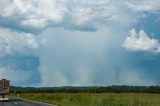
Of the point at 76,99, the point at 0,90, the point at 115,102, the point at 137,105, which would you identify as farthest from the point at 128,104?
the point at 0,90

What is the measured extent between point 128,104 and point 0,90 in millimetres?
20764

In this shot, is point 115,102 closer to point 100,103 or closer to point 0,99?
point 100,103

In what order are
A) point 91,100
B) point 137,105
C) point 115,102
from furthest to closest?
1. point 91,100
2. point 115,102
3. point 137,105

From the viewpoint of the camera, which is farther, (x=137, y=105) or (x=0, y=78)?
(x=0, y=78)

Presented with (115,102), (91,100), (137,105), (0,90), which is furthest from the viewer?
(0,90)

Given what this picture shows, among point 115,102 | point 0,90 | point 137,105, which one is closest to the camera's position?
point 137,105

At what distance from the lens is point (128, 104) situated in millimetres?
38375

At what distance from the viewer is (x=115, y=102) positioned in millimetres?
43531

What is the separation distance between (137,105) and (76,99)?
18.1 meters

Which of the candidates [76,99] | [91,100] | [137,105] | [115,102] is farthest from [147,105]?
[76,99]

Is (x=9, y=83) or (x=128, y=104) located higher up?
(x=9, y=83)

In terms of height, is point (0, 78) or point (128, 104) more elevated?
point (0, 78)

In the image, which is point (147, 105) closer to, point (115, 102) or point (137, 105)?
point (137, 105)

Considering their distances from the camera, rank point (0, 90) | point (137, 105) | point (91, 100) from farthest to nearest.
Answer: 1. point (0, 90)
2. point (91, 100)
3. point (137, 105)
